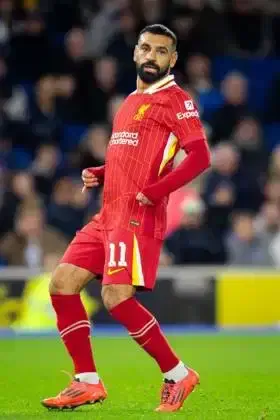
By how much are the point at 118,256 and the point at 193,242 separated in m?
8.09

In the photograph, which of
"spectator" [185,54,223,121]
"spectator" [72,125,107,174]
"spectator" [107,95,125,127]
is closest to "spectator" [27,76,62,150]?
"spectator" [72,125,107,174]

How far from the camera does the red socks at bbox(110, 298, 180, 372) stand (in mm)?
8359

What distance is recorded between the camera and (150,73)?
8570 mm

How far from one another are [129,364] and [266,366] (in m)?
1.18

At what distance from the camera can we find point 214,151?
17719 millimetres

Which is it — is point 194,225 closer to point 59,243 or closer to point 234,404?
point 59,243

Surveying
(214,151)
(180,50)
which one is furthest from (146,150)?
(180,50)

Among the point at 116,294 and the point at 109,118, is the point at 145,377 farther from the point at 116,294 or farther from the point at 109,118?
the point at 109,118

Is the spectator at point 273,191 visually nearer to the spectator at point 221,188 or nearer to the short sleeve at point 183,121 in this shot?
the spectator at point 221,188

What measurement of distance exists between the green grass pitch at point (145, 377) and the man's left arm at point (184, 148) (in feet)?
4.09

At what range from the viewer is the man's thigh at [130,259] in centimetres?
837

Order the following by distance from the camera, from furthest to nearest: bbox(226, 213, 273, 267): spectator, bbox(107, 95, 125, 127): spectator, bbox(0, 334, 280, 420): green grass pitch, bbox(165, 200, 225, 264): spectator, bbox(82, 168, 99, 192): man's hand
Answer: bbox(107, 95, 125, 127): spectator
bbox(226, 213, 273, 267): spectator
bbox(165, 200, 225, 264): spectator
bbox(82, 168, 99, 192): man's hand
bbox(0, 334, 280, 420): green grass pitch

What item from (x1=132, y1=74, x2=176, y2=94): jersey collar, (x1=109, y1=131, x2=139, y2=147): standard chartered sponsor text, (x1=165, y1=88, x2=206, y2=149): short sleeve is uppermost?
(x1=132, y1=74, x2=176, y2=94): jersey collar

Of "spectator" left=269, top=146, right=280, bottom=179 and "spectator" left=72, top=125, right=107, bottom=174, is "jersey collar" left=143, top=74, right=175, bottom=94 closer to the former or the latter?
"spectator" left=72, top=125, right=107, bottom=174
